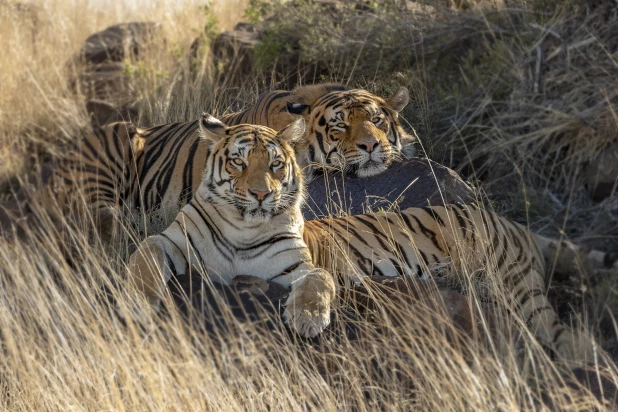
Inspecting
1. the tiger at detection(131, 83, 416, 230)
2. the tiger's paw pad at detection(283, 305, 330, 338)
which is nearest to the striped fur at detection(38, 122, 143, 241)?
the tiger at detection(131, 83, 416, 230)

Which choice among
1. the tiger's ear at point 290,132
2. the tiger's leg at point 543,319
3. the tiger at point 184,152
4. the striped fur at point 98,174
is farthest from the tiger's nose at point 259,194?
the striped fur at point 98,174

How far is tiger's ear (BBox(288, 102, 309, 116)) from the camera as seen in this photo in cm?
668

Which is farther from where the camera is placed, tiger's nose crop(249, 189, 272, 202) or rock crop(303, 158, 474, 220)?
rock crop(303, 158, 474, 220)

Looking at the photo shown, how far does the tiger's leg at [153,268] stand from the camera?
4340 mm

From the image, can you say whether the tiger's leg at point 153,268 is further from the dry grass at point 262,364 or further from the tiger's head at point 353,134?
the tiger's head at point 353,134

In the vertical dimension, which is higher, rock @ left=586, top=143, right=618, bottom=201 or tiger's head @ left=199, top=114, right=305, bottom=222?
tiger's head @ left=199, top=114, right=305, bottom=222

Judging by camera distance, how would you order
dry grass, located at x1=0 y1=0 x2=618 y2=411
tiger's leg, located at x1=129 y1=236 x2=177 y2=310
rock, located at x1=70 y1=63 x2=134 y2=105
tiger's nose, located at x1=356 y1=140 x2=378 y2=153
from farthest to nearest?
1. rock, located at x1=70 y1=63 x2=134 y2=105
2. tiger's nose, located at x1=356 y1=140 x2=378 y2=153
3. tiger's leg, located at x1=129 y1=236 x2=177 y2=310
4. dry grass, located at x1=0 y1=0 x2=618 y2=411

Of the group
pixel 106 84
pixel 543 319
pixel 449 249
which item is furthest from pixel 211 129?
pixel 106 84

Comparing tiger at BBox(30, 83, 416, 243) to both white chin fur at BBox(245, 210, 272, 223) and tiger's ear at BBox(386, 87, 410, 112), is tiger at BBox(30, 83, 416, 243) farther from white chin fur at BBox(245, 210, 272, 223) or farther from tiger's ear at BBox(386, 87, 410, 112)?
white chin fur at BBox(245, 210, 272, 223)

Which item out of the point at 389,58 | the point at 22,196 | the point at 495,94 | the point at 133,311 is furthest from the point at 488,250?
the point at 22,196

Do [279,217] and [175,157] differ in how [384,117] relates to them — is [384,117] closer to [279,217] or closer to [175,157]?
[175,157]

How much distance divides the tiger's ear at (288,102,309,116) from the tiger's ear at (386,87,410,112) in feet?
1.91

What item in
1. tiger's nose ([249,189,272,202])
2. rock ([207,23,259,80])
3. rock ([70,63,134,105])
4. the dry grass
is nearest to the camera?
the dry grass

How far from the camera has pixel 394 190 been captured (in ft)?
20.6
